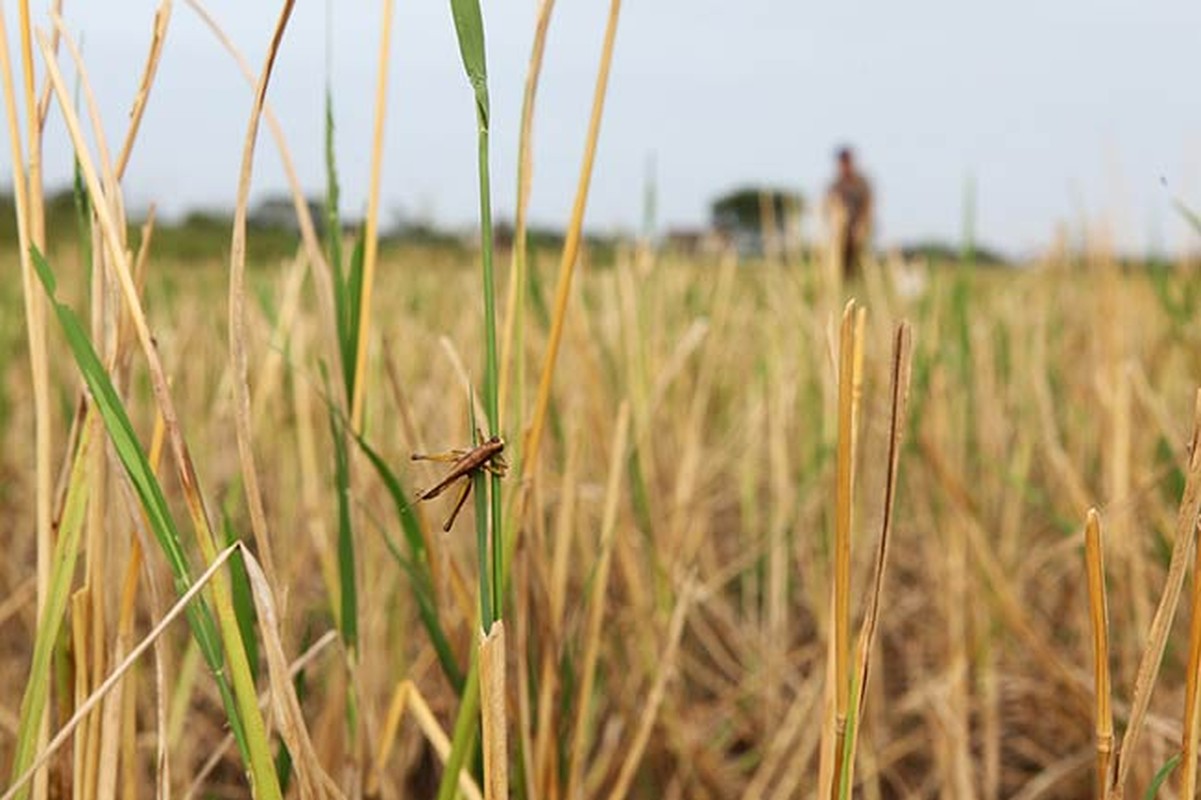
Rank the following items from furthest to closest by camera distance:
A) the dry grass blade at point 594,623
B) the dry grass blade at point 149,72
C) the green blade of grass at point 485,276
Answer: the dry grass blade at point 594,623 < the dry grass blade at point 149,72 < the green blade of grass at point 485,276

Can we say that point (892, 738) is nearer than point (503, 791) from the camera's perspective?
No

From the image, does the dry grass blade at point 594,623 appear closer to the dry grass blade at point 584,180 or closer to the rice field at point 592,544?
the rice field at point 592,544

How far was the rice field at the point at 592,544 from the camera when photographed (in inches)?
14.1

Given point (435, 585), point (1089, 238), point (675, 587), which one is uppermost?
point (1089, 238)

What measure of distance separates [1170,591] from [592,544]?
27.2 inches

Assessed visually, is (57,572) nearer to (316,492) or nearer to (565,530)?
(565,530)

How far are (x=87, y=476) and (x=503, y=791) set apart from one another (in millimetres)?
179

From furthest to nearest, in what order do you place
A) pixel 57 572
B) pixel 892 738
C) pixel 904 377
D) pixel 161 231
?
pixel 161 231, pixel 892 738, pixel 57 572, pixel 904 377

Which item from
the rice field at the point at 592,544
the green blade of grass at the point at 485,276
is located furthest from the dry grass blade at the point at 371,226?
the green blade of grass at the point at 485,276

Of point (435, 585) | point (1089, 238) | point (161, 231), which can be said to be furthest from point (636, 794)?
point (161, 231)

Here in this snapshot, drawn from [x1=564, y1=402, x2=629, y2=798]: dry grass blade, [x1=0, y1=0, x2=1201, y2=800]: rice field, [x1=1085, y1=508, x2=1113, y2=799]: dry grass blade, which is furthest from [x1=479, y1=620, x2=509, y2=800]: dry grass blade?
[x1=564, y1=402, x2=629, y2=798]: dry grass blade

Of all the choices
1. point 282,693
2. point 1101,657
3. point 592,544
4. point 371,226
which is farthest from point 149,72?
point 592,544

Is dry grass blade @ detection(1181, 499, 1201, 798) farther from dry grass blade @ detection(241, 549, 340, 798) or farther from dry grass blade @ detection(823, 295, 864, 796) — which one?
dry grass blade @ detection(241, 549, 340, 798)

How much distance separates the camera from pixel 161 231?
1239cm
